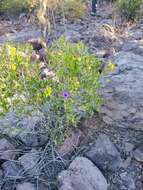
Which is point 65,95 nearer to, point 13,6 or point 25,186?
point 25,186

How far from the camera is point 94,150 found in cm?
313

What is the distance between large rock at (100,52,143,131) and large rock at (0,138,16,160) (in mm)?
760

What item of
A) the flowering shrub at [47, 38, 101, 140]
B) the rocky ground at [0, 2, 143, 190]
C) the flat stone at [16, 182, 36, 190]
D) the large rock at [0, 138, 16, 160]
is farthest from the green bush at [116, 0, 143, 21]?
the flat stone at [16, 182, 36, 190]

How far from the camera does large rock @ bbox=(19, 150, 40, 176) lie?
3041 mm

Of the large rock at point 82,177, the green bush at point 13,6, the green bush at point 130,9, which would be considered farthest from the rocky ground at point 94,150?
the green bush at point 13,6

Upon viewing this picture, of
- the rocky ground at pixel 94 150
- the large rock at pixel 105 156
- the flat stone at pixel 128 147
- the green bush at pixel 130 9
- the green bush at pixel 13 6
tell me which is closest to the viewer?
the rocky ground at pixel 94 150

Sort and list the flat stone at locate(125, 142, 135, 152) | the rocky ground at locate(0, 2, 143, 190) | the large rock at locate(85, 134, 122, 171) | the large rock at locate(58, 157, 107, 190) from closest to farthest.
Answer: the large rock at locate(58, 157, 107, 190) < the rocky ground at locate(0, 2, 143, 190) < the large rock at locate(85, 134, 122, 171) < the flat stone at locate(125, 142, 135, 152)

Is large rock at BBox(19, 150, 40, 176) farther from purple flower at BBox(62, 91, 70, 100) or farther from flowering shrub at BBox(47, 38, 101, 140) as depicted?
purple flower at BBox(62, 91, 70, 100)

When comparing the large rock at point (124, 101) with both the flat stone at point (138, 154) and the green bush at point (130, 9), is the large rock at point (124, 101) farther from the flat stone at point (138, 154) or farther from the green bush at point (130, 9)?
the green bush at point (130, 9)

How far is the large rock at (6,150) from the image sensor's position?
3149 millimetres

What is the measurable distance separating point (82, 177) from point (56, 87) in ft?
2.28

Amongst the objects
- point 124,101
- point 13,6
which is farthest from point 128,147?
point 13,6

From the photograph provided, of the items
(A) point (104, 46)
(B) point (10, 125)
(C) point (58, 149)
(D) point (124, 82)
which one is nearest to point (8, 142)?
(B) point (10, 125)

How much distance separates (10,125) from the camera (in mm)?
3182
